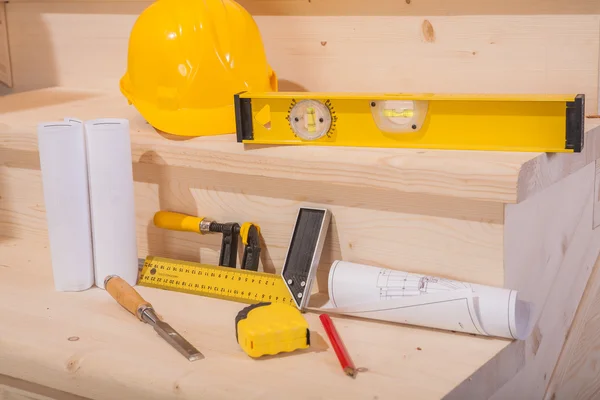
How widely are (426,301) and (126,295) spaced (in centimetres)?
43

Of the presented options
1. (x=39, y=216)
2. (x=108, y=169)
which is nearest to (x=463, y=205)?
(x=108, y=169)

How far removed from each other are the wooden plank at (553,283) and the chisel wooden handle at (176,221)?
1.63 feet

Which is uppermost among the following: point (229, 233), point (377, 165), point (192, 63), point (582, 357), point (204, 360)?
point (192, 63)

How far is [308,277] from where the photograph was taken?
3.88 ft

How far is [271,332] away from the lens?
3.36 feet

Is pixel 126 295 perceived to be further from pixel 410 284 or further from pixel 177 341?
pixel 410 284

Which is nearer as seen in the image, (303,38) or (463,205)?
(463,205)

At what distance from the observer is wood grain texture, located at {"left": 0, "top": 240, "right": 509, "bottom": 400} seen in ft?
3.15

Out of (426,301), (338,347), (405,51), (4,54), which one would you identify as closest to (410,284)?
(426,301)

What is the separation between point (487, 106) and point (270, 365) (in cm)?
44

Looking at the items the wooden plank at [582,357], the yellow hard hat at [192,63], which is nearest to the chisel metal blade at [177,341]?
the yellow hard hat at [192,63]

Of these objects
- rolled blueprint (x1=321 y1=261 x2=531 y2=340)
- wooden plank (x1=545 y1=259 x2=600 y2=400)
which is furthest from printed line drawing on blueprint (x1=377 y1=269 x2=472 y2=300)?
wooden plank (x1=545 y1=259 x2=600 y2=400)

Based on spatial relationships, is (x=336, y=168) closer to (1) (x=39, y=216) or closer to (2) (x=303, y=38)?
(2) (x=303, y=38)

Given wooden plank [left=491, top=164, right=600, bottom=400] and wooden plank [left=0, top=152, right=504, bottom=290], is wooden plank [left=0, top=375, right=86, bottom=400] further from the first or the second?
wooden plank [left=491, top=164, right=600, bottom=400]
